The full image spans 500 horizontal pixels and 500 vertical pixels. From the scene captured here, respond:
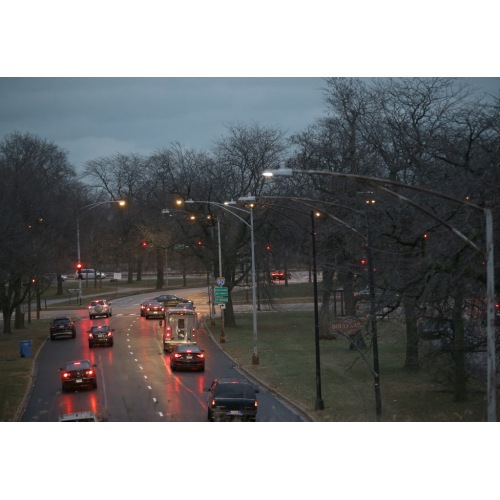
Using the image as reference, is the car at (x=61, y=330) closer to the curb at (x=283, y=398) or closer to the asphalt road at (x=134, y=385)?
the asphalt road at (x=134, y=385)

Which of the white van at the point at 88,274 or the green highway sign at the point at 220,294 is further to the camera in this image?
the white van at the point at 88,274

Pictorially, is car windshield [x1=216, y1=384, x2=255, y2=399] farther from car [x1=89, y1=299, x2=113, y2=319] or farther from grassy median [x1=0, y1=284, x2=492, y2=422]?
car [x1=89, y1=299, x2=113, y2=319]

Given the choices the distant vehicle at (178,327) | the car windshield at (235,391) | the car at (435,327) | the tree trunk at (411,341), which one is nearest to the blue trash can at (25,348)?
the distant vehicle at (178,327)

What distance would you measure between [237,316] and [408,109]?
32815mm

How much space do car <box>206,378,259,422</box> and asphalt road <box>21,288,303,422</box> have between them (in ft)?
3.51

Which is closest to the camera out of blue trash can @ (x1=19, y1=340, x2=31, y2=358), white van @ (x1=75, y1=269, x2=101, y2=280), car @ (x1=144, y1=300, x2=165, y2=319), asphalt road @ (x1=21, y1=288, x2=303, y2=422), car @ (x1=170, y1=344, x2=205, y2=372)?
asphalt road @ (x1=21, y1=288, x2=303, y2=422)

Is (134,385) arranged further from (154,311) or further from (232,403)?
(154,311)

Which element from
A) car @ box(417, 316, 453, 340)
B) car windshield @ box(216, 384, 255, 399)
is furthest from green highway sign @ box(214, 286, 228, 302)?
car windshield @ box(216, 384, 255, 399)

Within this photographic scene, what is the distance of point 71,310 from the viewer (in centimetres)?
8000

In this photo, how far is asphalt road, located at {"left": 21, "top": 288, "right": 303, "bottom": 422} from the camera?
29.1m

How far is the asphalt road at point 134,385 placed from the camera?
1144 inches

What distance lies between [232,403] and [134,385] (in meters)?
10.3

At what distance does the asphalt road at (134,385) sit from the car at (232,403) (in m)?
1.07

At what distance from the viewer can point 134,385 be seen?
117 ft
